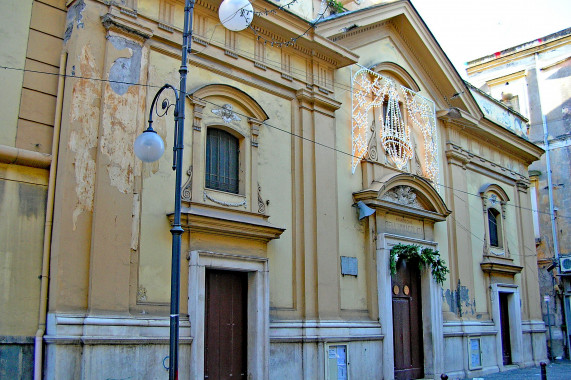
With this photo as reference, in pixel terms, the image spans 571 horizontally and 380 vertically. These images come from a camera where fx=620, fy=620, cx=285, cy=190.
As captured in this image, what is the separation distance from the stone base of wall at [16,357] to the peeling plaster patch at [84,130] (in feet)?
6.14

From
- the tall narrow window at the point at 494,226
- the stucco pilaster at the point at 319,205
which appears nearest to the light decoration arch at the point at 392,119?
the stucco pilaster at the point at 319,205

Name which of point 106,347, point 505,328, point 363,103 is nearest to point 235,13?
point 106,347

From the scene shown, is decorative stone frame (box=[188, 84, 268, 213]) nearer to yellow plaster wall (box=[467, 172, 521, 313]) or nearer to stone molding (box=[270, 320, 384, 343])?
stone molding (box=[270, 320, 384, 343])

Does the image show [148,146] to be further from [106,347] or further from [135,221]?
[106,347]

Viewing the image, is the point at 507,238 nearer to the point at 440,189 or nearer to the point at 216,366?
the point at 440,189

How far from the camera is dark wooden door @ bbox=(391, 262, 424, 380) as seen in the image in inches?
609

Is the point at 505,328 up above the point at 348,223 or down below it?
below

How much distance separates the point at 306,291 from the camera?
43.0 ft

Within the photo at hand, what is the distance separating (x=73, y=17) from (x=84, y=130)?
2.03m

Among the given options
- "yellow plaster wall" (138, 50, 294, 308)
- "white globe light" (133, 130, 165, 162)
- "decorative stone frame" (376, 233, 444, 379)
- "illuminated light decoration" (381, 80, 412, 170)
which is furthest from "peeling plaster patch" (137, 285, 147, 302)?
"illuminated light decoration" (381, 80, 412, 170)

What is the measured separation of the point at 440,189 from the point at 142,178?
1036 cm

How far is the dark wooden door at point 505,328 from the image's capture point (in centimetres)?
2016

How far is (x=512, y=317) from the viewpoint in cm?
2053

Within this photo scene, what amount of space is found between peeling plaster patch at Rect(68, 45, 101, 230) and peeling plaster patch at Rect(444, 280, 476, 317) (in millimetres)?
11226
